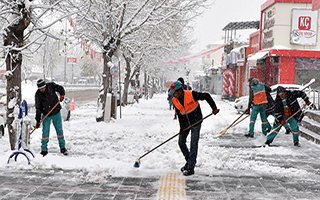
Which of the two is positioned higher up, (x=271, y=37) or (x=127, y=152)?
(x=271, y=37)

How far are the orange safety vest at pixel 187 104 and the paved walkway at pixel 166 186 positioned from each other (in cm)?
109

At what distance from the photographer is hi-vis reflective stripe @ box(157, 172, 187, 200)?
598cm

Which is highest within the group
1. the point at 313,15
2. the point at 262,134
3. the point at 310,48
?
the point at 313,15

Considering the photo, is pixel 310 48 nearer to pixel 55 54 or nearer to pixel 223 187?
pixel 223 187

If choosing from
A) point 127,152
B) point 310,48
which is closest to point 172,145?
point 127,152

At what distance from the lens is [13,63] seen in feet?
30.7

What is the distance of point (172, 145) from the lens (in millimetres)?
10781

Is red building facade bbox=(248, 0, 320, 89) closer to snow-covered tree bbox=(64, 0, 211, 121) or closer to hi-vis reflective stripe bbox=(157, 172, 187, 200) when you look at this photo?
snow-covered tree bbox=(64, 0, 211, 121)

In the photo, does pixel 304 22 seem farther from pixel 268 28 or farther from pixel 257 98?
pixel 257 98

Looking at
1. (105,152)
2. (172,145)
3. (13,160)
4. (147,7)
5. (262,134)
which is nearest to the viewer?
(13,160)

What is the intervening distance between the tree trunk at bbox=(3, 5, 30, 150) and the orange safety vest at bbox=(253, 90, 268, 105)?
6.76 meters

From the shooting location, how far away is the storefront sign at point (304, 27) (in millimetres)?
25766

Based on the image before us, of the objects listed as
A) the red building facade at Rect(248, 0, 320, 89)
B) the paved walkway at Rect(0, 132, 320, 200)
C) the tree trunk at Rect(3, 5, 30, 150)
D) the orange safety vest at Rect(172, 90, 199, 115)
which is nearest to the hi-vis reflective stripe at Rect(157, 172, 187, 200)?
the paved walkway at Rect(0, 132, 320, 200)

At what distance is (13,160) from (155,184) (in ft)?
9.76
